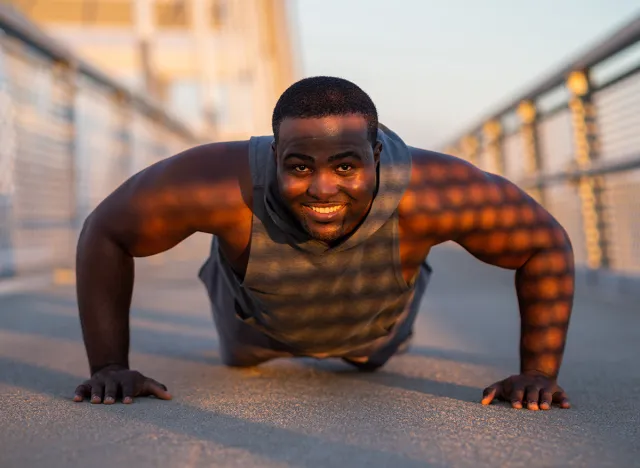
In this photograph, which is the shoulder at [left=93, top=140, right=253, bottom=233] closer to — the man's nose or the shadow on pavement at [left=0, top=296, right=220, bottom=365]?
the man's nose

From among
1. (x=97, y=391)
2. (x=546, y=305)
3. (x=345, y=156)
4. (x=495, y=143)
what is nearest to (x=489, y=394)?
(x=546, y=305)

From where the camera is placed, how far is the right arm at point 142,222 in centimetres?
181

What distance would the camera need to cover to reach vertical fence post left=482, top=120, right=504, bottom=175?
6.87m

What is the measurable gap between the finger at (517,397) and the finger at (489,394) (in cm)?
4

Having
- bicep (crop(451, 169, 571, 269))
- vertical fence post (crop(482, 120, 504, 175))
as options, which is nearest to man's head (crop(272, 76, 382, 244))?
bicep (crop(451, 169, 571, 269))

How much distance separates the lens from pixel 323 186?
63.7 inches

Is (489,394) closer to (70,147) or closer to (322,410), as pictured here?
(322,410)

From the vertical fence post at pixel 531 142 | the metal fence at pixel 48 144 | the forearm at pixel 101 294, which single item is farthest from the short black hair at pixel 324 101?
the vertical fence post at pixel 531 142

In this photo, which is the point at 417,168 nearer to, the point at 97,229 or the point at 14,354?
the point at 97,229

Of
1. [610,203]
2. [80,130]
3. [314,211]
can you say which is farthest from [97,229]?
[80,130]

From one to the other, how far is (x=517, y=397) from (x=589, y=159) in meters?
2.80

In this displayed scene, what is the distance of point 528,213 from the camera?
187cm

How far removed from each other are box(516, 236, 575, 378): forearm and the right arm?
700mm

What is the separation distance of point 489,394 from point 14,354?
150 centimetres
